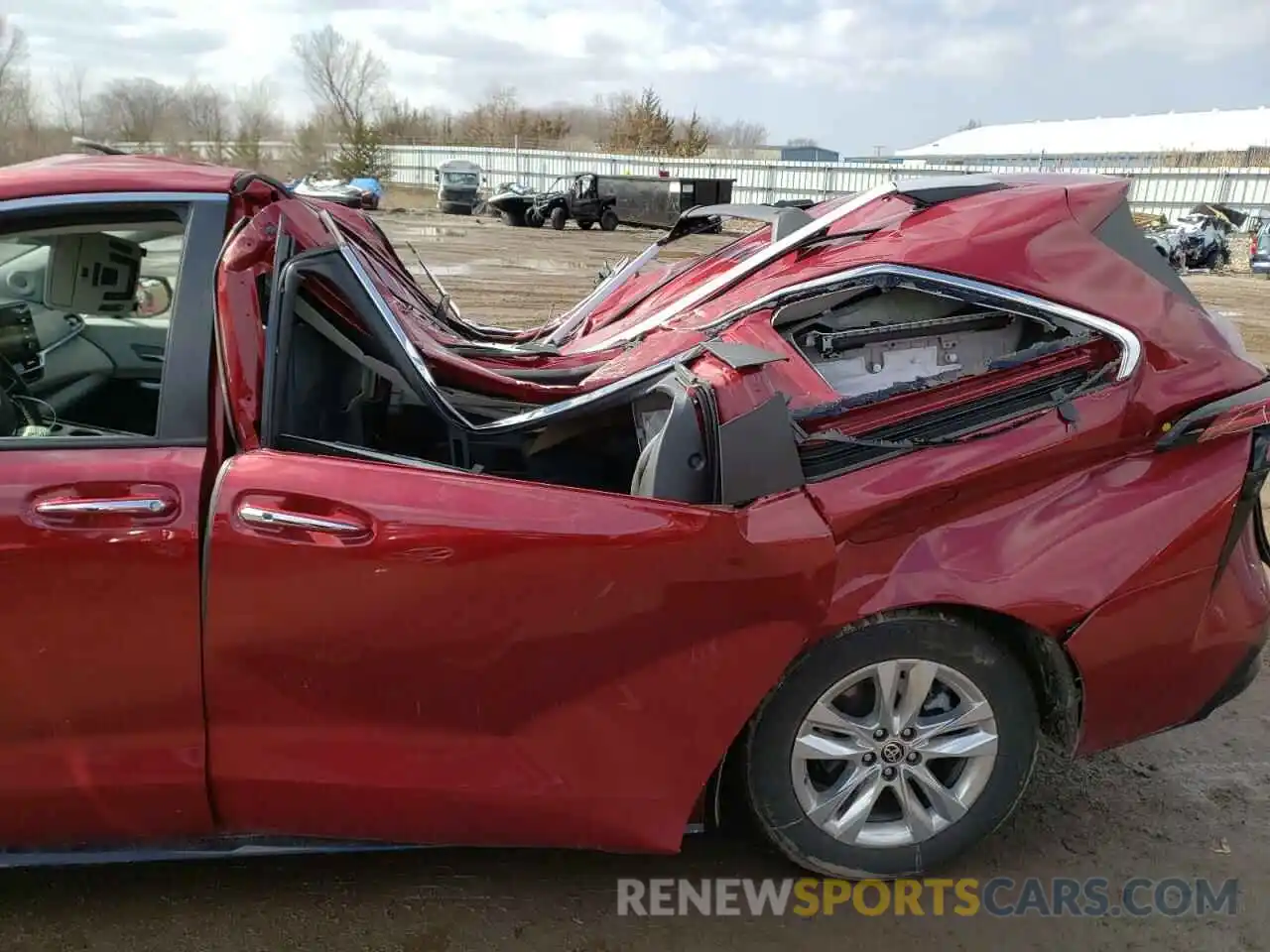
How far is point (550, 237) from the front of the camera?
1034 inches

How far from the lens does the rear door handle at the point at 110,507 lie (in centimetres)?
192

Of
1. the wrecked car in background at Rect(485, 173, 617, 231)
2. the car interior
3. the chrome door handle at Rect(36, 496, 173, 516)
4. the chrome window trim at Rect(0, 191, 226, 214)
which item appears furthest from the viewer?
the wrecked car in background at Rect(485, 173, 617, 231)

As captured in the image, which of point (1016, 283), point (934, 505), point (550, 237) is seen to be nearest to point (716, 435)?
point (934, 505)

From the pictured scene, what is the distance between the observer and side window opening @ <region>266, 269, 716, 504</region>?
214 cm

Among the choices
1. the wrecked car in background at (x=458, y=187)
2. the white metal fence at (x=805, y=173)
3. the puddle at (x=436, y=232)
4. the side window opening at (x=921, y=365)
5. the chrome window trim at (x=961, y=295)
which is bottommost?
the side window opening at (x=921, y=365)

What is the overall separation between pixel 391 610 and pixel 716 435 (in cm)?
81

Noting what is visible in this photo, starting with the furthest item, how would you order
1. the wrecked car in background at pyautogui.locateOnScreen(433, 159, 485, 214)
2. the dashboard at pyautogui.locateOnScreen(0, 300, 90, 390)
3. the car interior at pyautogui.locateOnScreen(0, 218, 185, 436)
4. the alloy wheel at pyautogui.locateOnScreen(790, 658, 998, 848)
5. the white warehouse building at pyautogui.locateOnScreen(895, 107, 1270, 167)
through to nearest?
1. the white warehouse building at pyautogui.locateOnScreen(895, 107, 1270, 167)
2. the wrecked car in background at pyautogui.locateOnScreen(433, 159, 485, 214)
3. the dashboard at pyautogui.locateOnScreen(0, 300, 90, 390)
4. the car interior at pyautogui.locateOnScreen(0, 218, 185, 436)
5. the alloy wheel at pyautogui.locateOnScreen(790, 658, 998, 848)

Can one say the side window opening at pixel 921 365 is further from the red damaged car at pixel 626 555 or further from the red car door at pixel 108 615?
the red car door at pixel 108 615

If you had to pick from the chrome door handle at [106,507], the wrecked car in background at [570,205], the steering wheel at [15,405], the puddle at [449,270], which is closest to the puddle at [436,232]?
the wrecked car in background at [570,205]

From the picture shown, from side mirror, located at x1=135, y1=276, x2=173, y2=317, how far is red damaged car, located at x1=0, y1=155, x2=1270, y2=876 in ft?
0.49

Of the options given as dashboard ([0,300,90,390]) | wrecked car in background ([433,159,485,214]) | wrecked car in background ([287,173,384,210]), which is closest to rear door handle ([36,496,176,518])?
dashboard ([0,300,90,390])

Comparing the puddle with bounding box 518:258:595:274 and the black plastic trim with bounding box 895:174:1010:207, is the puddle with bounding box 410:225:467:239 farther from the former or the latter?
the black plastic trim with bounding box 895:174:1010:207

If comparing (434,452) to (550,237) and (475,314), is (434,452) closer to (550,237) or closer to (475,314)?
(475,314)

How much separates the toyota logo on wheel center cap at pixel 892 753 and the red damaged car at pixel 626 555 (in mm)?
20
